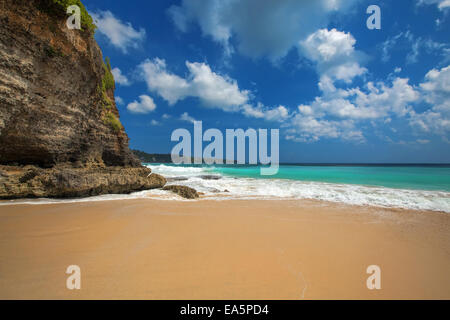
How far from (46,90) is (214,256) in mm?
8540

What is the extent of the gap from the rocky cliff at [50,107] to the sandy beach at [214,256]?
178cm

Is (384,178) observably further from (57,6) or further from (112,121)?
(57,6)

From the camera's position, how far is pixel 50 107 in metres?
6.41

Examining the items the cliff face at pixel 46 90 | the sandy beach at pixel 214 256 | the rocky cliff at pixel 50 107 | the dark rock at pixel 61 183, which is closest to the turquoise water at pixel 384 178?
the sandy beach at pixel 214 256

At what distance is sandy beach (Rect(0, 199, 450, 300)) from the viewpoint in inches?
73.6

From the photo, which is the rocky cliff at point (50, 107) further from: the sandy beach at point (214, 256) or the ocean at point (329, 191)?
the sandy beach at point (214, 256)

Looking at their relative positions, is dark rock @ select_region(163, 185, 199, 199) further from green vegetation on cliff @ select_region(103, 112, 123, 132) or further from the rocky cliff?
green vegetation on cliff @ select_region(103, 112, 123, 132)

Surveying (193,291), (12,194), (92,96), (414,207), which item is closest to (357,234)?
(193,291)

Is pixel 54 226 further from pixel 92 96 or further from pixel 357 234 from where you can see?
pixel 92 96

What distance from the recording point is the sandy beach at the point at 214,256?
1869mm

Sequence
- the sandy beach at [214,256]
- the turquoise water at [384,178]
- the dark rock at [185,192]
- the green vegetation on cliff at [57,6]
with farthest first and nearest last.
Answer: the turquoise water at [384,178] < the dark rock at [185,192] < the green vegetation on cliff at [57,6] < the sandy beach at [214,256]

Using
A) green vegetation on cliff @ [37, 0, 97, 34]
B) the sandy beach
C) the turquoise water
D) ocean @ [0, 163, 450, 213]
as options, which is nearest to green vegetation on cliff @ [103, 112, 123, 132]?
ocean @ [0, 163, 450, 213]

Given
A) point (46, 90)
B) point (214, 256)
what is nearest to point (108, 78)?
point (46, 90)

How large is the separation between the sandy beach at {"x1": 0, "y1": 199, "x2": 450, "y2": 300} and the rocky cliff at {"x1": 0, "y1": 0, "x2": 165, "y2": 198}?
5.83ft
